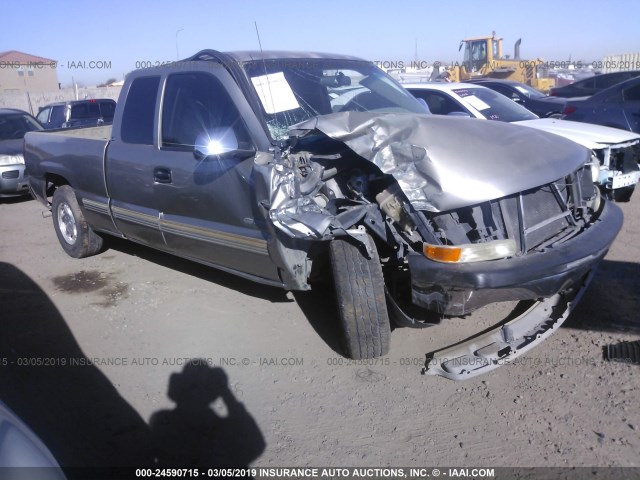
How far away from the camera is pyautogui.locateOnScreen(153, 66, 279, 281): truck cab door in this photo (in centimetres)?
388

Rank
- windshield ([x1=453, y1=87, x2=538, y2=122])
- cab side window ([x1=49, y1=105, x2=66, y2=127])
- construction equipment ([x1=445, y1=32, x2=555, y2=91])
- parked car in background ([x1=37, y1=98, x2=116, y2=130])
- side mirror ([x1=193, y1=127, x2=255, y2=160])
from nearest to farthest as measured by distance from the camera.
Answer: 1. side mirror ([x1=193, y1=127, x2=255, y2=160])
2. windshield ([x1=453, y1=87, x2=538, y2=122])
3. parked car in background ([x1=37, y1=98, x2=116, y2=130])
4. cab side window ([x1=49, y1=105, x2=66, y2=127])
5. construction equipment ([x1=445, y1=32, x2=555, y2=91])

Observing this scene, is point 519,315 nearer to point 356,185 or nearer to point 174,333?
point 356,185

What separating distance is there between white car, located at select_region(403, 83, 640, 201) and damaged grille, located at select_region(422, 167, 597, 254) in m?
1.36

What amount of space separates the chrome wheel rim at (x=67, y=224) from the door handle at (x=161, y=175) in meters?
2.08

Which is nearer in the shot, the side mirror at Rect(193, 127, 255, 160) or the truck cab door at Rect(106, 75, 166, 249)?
the side mirror at Rect(193, 127, 255, 160)

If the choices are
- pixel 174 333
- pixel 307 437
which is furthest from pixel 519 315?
pixel 174 333

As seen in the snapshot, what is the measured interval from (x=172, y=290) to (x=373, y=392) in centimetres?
250

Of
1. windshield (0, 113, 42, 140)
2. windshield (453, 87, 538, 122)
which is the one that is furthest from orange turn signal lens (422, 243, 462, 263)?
windshield (0, 113, 42, 140)

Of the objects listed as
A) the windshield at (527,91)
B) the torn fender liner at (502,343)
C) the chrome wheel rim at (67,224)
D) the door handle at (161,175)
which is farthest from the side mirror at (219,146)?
the windshield at (527,91)

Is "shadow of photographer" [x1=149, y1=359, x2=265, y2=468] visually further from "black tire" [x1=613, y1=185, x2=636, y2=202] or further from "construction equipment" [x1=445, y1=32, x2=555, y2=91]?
"construction equipment" [x1=445, y1=32, x2=555, y2=91]

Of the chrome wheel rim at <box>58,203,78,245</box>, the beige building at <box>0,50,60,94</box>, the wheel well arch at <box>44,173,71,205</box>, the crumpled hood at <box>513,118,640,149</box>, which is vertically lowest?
the chrome wheel rim at <box>58,203,78,245</box>

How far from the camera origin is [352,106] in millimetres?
4535

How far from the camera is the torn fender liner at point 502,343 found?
352 centimetres

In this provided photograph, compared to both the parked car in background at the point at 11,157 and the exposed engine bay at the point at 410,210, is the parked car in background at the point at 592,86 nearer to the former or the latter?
the exposed engine bay at the point at 410,210
